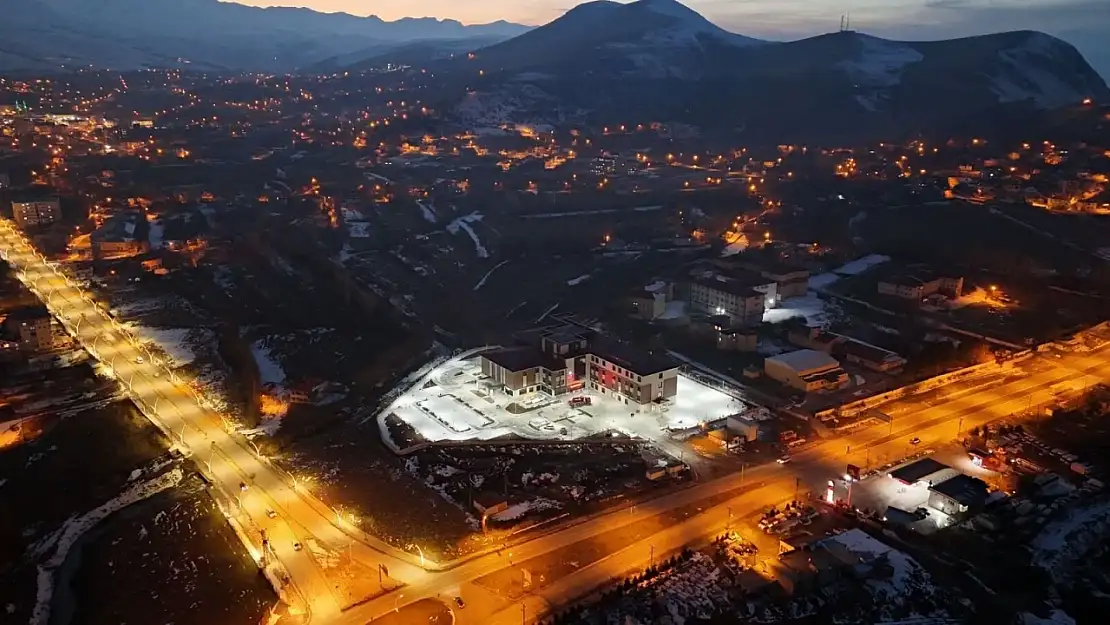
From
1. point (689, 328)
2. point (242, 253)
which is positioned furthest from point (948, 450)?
point (242, 253)

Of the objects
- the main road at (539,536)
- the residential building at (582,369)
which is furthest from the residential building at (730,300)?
the main road at (539,536)

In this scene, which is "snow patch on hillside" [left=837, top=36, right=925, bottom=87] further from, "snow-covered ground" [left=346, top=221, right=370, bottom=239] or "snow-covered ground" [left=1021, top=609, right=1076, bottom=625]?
"snow-covered ground" [left=1021, top=609, right=1076, bottom=625]

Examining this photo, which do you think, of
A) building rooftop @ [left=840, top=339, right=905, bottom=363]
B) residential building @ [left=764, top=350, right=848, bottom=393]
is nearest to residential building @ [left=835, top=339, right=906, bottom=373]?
building rooftop @ [left=840, top=339, right=905, bottom=363]

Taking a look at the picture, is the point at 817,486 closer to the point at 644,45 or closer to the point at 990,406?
the point at 990,406

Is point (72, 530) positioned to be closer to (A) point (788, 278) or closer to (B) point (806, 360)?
(B) point (806, 360)

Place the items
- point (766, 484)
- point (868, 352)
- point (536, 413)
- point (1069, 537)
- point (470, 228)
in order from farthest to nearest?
point (470, 228) → point (868, 352) → point (536, 413) → point (766, 484) → point (1069, 537)

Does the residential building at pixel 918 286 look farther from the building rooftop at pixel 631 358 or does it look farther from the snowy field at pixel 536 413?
the building rooftop at pixel 631 358

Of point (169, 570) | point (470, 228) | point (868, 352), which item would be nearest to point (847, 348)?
point (868, 352)
